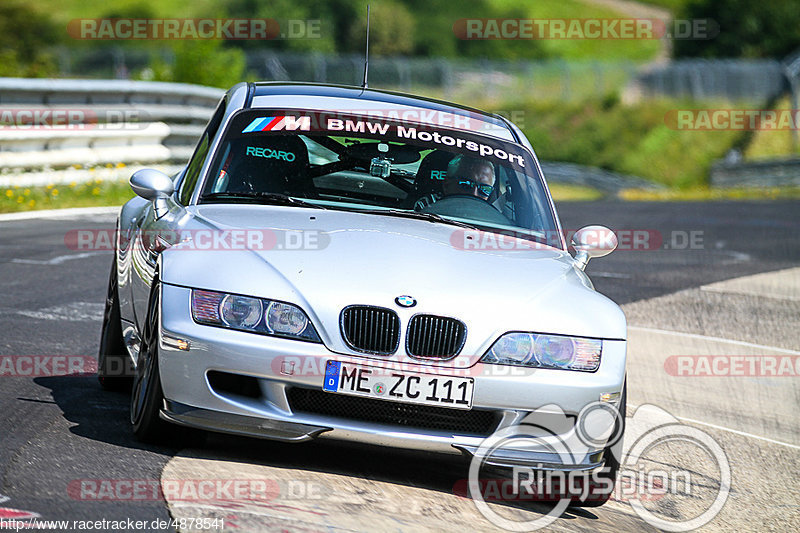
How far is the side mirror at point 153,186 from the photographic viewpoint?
5.88 meters

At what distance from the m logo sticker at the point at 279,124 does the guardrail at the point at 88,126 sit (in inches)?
320

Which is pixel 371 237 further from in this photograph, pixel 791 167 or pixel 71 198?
pixel 791 167

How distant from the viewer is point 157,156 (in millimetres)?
16531

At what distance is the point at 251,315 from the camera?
4719 millimetres

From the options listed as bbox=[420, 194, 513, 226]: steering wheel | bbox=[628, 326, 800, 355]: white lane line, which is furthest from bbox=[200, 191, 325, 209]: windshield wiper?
bbox=[628, 326, 800, 355]: white lane line

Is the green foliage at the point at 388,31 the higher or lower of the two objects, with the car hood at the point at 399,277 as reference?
higher

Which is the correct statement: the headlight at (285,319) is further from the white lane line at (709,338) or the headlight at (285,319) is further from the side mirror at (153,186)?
the white lane line at (709,338)

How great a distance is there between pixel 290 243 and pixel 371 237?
0.38m

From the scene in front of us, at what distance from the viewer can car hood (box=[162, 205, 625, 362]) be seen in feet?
15.5

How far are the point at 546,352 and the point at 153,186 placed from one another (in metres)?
2.12

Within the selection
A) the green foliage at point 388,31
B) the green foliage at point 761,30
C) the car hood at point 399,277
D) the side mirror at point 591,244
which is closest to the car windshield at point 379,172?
the side mirror at point 591,244

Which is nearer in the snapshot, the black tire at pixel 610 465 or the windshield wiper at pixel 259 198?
the black tire at pixel 610 465

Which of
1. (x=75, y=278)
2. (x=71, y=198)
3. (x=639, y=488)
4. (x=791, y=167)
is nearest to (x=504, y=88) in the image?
(x=791, y=167)

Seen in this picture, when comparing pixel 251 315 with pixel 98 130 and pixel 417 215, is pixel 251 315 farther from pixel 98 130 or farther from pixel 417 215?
pixel 98 130
